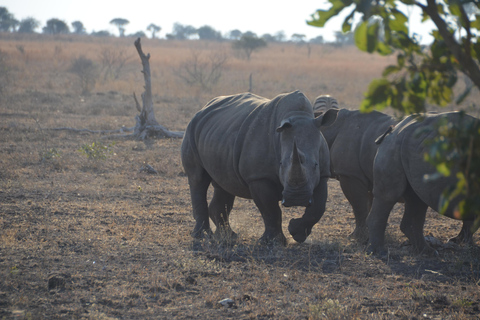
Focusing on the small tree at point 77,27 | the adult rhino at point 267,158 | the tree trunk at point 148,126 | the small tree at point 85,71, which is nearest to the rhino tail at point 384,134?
the adult rhino at point 267,158

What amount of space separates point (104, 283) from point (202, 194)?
2512 millimetres

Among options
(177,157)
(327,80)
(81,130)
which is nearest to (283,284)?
(177,157)

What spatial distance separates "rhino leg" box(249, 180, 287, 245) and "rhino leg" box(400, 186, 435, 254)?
4.15ft

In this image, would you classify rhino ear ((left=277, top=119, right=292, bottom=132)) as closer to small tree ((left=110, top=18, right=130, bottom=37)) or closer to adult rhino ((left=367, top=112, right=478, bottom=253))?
adult rhino ((left=367, top=112, right=478, bottom=253))

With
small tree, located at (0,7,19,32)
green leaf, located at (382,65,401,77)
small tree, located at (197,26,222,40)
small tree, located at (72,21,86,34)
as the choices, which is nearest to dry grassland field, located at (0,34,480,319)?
green leaf, located at (382,65,401,77)

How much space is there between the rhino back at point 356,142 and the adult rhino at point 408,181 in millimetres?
742

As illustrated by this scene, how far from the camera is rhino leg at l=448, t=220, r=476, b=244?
622 cm

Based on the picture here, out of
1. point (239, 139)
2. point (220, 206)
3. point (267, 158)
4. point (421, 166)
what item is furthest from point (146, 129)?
point (421, 166)

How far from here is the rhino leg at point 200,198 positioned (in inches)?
269

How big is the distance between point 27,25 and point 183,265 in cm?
6778

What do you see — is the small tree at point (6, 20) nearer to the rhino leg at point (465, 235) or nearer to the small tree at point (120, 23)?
the small tree at point (120, 23)

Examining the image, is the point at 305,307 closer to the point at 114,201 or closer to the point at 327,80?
the point at 114,201

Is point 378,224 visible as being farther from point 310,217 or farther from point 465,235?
point 465,235

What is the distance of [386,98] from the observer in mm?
2643
